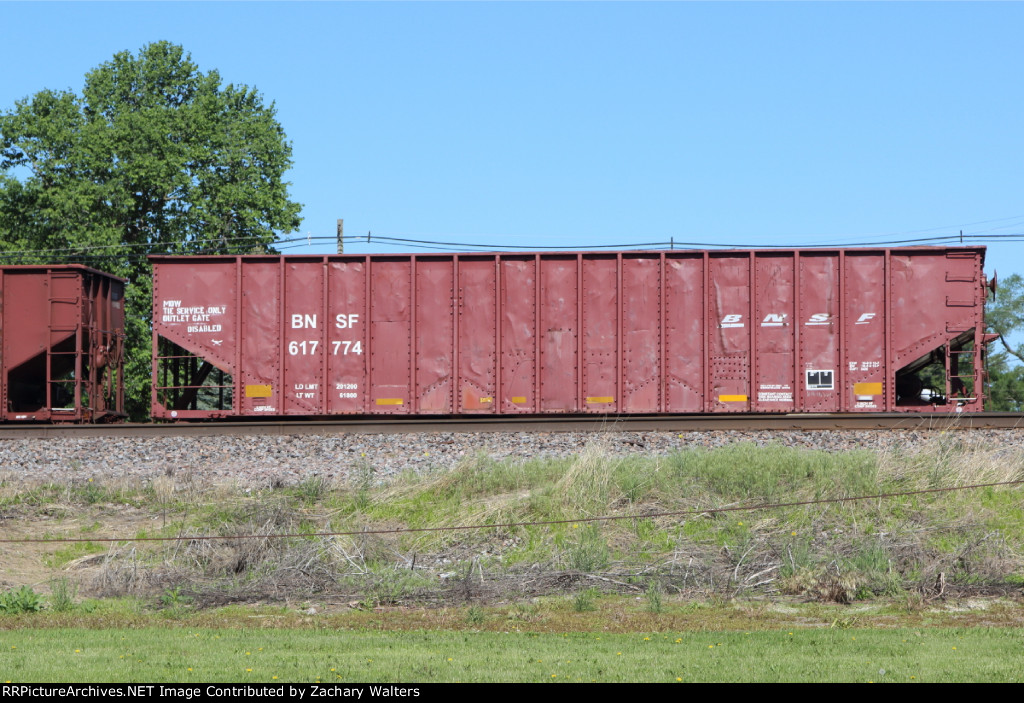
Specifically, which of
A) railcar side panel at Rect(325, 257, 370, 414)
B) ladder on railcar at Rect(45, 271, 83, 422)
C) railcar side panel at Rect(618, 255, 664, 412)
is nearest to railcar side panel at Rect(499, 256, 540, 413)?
railcar side panel at Rect(618, 255, 664, 412)

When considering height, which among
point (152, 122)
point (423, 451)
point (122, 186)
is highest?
point (152, 122)

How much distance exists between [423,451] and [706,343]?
5697mm

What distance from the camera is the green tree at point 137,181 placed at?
36.2 metres

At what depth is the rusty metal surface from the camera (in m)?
19.4

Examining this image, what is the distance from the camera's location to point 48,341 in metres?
19.4

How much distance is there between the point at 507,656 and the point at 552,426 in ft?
32.7

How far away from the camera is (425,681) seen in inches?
272

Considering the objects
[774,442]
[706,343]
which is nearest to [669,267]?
[706,343]

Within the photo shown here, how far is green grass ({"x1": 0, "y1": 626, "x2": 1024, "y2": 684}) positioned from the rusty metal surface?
1186 centimetres

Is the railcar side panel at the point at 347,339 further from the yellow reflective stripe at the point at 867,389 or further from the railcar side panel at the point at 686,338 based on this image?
the yellow reflective stripe at the point at 867,389

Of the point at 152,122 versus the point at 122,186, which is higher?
the point at 152,122
